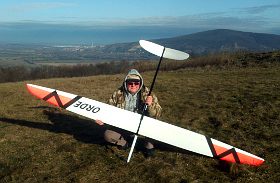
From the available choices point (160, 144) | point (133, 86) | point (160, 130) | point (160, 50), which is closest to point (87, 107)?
point (133, 86)

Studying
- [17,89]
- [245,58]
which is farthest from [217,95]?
[245,58]

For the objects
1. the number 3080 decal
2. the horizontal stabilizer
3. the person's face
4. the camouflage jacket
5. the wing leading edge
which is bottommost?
the wing leading edge

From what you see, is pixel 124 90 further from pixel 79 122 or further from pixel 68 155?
pixel 79 122

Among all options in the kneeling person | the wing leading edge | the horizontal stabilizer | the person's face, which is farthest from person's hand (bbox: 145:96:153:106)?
the horizontal stabilizer

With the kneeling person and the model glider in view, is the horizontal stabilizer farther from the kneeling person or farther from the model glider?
the kneeling person

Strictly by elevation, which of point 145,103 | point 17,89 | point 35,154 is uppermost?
point 145,103

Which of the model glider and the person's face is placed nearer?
the model glider
